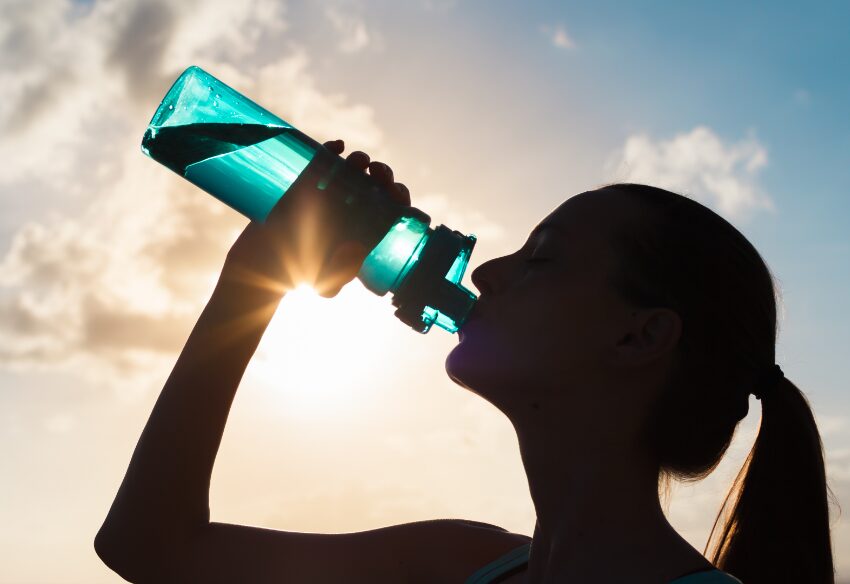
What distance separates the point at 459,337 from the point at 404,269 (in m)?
0.31

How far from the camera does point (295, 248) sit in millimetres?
2004

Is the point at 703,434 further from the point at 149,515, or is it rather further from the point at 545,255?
the point at 149,515

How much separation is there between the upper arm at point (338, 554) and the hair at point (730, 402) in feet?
1.82

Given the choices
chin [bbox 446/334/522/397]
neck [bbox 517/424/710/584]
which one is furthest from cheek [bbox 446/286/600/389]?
neck [bbox 517/424/710/584]

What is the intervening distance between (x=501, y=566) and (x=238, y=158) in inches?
56.2

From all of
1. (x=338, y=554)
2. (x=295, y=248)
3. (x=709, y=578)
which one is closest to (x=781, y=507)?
(x=709, y=578)

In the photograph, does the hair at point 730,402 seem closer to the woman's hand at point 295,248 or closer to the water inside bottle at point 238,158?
the woman's hand at point 295,248

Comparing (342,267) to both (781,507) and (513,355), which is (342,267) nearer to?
(513,355)

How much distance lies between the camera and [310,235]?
2004mm

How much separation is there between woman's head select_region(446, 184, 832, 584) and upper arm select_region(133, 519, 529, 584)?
0.47 metres

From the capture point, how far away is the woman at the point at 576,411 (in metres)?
1.73

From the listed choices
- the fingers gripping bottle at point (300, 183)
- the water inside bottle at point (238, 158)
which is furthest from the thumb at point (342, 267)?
the water inside bottle at point (238, 158)

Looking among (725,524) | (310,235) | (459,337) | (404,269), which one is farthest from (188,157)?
(725,524)

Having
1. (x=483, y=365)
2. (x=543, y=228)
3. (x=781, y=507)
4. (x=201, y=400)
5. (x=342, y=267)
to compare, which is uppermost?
(x=543, y=228)
